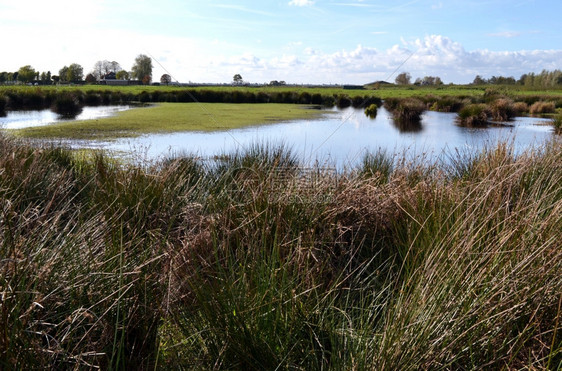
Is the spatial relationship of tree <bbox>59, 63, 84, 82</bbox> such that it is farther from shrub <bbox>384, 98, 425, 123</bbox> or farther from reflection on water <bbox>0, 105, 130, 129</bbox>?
shrub <bbox>384, 98, 425, 123</bbox>

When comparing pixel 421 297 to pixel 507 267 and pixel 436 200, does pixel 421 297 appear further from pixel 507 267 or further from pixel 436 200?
pixel 436 200

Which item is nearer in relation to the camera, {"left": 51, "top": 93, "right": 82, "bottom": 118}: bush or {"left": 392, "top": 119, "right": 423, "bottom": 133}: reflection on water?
{"left": 392, "top": 119, "right": 423, "bottom": 133}: reflection on water

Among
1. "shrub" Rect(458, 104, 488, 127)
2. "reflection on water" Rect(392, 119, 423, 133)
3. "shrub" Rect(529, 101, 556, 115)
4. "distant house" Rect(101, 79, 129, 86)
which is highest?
"distant house" Rect(101, 79, 129, 86)

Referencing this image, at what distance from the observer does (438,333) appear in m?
1.90

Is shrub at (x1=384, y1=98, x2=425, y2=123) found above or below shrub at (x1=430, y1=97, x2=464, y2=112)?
below

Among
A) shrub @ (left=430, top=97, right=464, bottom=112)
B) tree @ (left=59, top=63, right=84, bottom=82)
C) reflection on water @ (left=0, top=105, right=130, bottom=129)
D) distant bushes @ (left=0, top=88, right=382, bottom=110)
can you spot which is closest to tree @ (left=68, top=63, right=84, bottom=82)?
tree @ (left=59, top=63, right=84, bottom=82)

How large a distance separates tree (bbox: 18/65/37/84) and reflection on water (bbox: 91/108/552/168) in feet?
161

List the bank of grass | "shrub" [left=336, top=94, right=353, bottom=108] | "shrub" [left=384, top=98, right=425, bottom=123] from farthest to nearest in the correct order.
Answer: "shrub" [left=336, top=94, right=353, bottom=108]
"shrub" [left=384, top=98, right=425, bottom=123]
the bank of grass

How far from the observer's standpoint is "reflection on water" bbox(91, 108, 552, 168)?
1055cm

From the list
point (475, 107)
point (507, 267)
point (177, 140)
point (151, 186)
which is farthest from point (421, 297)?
point (475, 107)

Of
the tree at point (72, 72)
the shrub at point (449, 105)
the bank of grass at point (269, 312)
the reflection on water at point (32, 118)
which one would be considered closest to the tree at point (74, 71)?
the tree at point (72, 72)

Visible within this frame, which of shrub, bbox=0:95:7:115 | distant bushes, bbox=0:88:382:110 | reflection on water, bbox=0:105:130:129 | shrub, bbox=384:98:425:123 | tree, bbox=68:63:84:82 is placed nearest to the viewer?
reflection on water, bbox=0:105:130:129

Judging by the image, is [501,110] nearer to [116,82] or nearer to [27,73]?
[116,82]

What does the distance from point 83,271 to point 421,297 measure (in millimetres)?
1602
